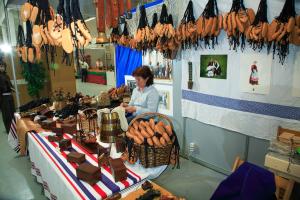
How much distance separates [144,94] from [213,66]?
41.5 inches

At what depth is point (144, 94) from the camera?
8.34 ft

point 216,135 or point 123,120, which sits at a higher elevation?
point 123,120

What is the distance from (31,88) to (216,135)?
5687mm

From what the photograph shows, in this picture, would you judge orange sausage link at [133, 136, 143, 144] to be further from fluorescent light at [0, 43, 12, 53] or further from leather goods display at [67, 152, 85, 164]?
fluorescent light at [0, 43, 12, 53]

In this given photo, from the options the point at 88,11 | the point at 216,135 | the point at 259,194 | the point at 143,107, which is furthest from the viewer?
the point at 88,11

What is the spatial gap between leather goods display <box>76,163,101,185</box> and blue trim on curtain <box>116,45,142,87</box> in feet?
10.2

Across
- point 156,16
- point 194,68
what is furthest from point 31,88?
point 194,68

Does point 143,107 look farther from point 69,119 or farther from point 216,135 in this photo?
point 216,135

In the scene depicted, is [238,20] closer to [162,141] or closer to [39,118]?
[162,141]

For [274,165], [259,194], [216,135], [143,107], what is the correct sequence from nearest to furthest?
[259,194] → [274,165] → [143,107] → [216,135]

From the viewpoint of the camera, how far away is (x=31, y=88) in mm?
6223

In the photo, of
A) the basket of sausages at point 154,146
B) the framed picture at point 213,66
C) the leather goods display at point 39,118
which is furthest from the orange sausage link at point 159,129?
the leather goods display at point 39,118

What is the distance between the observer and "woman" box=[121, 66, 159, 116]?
2447 mm

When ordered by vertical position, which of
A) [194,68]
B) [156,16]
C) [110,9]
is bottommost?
[194,68]
